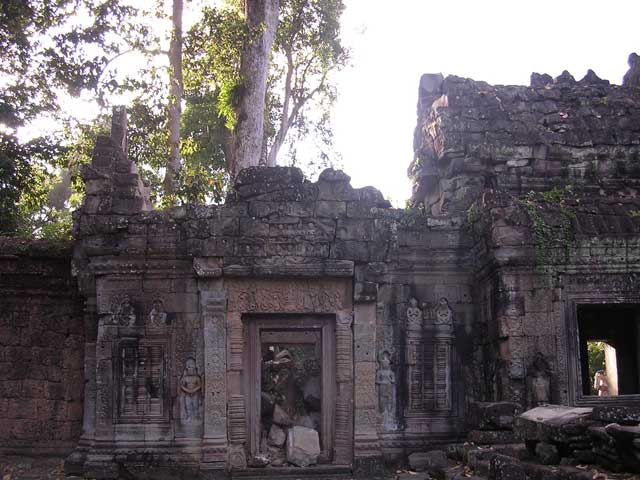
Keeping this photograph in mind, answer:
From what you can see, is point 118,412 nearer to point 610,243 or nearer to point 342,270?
point 342,270

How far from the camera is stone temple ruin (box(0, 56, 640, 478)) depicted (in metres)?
9.06

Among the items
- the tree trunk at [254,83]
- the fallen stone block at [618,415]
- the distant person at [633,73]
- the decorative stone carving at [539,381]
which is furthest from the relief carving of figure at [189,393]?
the distant person at [633,73]

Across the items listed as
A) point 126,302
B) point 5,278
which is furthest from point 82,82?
point 126,302

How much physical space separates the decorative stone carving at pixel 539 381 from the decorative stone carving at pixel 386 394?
69.8 inches

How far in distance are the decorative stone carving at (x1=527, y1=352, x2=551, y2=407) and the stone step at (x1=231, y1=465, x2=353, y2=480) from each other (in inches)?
95.8

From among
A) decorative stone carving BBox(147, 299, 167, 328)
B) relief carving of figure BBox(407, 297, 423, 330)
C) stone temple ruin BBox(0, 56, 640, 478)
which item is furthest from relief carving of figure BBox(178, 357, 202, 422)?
relief carving of figure BBox(407, 297, 423, 330)

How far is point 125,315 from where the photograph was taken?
30.9ft

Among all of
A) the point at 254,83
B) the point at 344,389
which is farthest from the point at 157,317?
the point at 254,83

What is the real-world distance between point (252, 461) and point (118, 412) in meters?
1.76

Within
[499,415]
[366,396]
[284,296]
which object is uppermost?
[284,296]

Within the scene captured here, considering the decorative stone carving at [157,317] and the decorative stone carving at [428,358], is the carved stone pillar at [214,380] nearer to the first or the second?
the decorative stone carving at [157,317]

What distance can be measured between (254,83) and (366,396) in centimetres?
835

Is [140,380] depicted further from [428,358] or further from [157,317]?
[428,358]

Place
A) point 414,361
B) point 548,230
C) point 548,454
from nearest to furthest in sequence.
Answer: point 548,454 → point 548,230 → point 414,361
